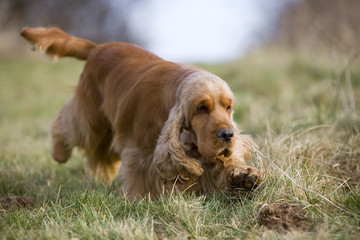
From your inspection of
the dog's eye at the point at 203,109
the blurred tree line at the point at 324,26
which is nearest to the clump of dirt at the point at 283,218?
the dog's eye at the point at 203,109

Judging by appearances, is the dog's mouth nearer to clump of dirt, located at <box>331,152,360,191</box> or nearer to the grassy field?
→ the grassy field

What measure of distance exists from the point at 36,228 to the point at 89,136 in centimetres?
160

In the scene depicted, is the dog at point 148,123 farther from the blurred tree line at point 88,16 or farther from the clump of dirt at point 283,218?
the blurred tree line at point 88,16

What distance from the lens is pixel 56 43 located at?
12.2 ft

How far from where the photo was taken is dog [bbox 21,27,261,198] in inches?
98.0

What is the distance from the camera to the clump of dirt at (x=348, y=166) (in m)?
2.77

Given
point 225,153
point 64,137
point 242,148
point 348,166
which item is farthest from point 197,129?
point 64,137

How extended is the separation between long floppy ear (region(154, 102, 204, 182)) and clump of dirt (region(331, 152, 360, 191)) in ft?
3.20

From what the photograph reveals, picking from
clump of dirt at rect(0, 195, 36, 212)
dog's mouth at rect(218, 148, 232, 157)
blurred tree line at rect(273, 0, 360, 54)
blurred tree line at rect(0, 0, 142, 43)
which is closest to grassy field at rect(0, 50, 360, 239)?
clump of dirt at rect(0, 195, 36, 212)

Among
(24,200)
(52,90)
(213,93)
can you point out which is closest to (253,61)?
(52,90)

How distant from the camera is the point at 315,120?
3.74m

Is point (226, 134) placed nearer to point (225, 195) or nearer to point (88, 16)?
point (225, 195)

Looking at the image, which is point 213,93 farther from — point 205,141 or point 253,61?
point 253,61

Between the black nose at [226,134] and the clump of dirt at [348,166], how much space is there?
84cm
